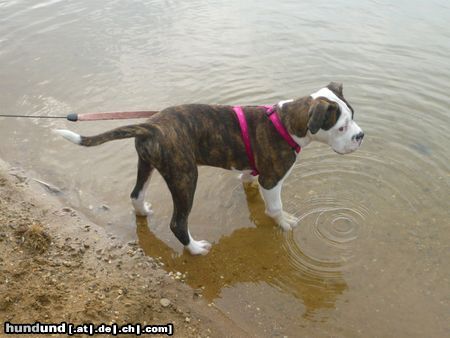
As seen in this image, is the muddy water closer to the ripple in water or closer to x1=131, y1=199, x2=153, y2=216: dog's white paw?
Answer: the ripple in water

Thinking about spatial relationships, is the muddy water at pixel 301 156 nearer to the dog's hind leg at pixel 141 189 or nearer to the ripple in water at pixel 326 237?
the ripple in water at pixel 326 237

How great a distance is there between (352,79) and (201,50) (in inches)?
120

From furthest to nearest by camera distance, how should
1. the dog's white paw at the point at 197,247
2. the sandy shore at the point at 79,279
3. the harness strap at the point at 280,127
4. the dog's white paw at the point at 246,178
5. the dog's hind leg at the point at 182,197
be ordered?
the dog's white paw at the point at 246,178
the dog's white paw at the point at 197,247
the harness strap at the point at 280,127
the dog's hind leg at the point at 182,197
the sandy shore at the point at 79,279

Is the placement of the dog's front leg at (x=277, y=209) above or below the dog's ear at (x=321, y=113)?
below

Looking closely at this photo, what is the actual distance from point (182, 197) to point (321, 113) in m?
1.51

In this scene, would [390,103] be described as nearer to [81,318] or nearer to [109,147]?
[109,147]

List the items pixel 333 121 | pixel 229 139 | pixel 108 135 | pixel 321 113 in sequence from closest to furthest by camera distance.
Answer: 1. pixel 108 135
2. pixel 321 113
3. pixel 333 121
4. pixel 229 139

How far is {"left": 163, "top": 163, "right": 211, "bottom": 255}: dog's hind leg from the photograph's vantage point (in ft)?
13.5

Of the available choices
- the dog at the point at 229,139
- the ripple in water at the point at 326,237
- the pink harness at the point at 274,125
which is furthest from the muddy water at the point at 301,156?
the pink harness at the point at 274,125

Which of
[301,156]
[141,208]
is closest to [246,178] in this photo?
Answer: [301,156]

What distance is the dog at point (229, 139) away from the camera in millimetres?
3977

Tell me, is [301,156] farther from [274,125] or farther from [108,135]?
[108,135]

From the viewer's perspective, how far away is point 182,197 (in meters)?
4.24

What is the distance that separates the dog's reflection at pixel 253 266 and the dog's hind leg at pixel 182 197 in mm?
245
